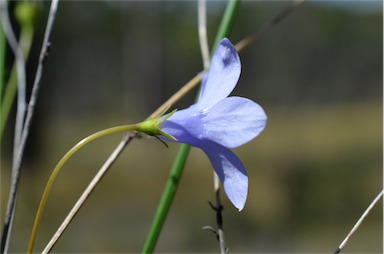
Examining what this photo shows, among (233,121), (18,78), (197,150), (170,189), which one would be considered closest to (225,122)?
(233,121)

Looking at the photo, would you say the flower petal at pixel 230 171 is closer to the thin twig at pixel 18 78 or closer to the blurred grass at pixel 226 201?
the thin twig at pixel 18 78

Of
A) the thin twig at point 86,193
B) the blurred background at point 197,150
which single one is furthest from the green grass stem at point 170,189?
the blurred background at point 197,150

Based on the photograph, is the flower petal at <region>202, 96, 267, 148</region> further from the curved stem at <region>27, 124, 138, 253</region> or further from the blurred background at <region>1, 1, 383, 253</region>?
the blurred background at <region>1, 1, 383, 253</region>

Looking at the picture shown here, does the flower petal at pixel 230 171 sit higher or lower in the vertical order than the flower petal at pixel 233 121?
lower

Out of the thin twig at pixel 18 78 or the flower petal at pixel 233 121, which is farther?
the thin twig at pixel 18 78

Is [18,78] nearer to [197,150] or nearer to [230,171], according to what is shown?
[230,171]

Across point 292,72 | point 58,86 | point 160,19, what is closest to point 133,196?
point 58,86

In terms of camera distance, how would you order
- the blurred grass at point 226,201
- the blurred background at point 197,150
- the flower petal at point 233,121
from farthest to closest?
1. the blurred background at point 197,150
2. the blurred grass at point 226,201
3. the flower petal at point 233,121

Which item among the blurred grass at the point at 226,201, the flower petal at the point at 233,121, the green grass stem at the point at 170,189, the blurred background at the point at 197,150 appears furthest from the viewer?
the blurred background at the point at 197,150
